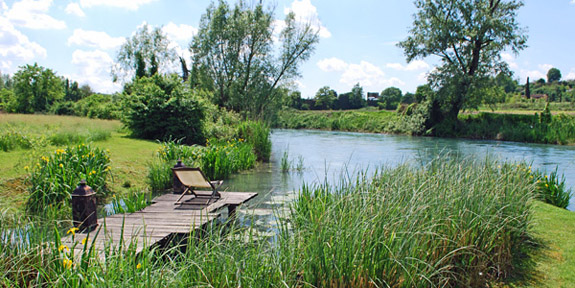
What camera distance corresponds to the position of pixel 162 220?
19.1 feet

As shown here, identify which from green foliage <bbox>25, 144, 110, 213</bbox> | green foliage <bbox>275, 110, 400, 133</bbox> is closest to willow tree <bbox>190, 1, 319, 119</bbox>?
green foliage <bbox>275, 110, 400, 133</bbox>

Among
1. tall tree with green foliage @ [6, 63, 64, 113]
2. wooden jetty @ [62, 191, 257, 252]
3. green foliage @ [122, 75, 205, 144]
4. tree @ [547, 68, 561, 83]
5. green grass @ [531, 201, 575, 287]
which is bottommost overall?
green grass @ [531, 201, 575, 287]

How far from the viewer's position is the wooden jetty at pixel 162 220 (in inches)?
187

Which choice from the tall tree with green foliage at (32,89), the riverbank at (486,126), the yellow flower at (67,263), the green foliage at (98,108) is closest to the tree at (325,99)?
the riverbank at (486,126)

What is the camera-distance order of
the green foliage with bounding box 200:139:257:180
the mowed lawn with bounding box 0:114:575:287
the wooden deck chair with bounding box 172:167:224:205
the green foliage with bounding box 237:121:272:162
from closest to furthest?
the mowed lawn with bounding box 0:114:575:287 < the wooden deck chair with bounding box 172:167:224:205 < the green foliage with bounding box 200:139:257:180 < the green foliage with bounding box 237:121:272:162

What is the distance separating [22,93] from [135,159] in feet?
105

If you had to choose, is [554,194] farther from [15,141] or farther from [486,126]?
[486,126]

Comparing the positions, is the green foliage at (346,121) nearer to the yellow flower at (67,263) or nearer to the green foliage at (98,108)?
the green foliage at (98,108)

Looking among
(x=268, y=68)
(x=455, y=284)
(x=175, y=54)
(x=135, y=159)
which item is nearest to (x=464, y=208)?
(x=455, y=284)

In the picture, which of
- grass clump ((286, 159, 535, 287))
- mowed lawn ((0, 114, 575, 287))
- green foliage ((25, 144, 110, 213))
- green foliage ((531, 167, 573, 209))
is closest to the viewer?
grass clump ((286, 159, 535, 287))

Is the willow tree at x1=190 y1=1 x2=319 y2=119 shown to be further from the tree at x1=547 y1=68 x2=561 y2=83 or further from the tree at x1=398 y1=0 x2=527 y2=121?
the tree at x1=547 y1=68 x2=561 y2=83

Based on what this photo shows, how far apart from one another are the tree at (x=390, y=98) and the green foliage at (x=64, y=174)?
196 feet

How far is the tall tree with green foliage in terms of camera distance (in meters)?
36.2

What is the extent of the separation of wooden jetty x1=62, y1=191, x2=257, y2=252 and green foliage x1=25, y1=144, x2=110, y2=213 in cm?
130
